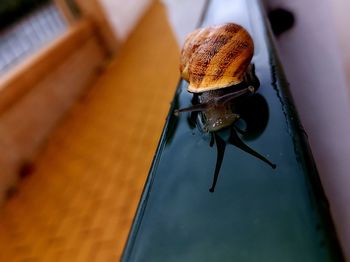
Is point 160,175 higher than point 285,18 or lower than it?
higher

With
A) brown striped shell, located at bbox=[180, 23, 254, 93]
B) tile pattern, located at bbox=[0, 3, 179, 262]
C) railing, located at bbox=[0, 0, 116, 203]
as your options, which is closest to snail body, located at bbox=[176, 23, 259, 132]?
brown striped shell, located at bbox=[180, 23, 254, 93]

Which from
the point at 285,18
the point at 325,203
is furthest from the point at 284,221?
the point at 285,18

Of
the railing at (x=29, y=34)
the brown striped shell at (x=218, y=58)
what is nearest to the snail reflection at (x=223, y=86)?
the brown striped shell at (x=218, y=58)

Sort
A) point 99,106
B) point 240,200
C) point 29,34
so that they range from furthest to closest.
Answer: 1. point 29,34
2. point 99,106
3. point 240,200

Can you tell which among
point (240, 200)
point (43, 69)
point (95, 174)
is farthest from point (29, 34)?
point (240, 200)

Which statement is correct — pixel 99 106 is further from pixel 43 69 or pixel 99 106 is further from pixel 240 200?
pixel 240 200

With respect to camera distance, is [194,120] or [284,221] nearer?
[284,221]

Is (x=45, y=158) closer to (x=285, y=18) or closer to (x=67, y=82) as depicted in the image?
(x=67, y=82)
